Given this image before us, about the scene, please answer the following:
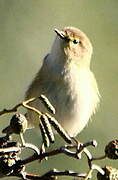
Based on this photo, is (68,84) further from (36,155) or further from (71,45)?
(36,155)

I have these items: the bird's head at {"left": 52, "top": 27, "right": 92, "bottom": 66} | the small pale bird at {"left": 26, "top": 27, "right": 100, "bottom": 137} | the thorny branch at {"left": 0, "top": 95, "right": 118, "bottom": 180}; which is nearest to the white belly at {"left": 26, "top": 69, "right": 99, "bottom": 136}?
the small pale bird at {"left": 26, "top": 27, "right": 100, "bottom": 137}

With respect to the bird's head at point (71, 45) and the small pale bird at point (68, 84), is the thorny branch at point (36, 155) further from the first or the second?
the bird's head at point (71, 45)

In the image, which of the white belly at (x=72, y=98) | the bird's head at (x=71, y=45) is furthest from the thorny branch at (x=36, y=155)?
the bird's head at (x=71, y=45)

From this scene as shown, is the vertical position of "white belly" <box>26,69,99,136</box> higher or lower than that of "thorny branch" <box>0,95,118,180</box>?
higher

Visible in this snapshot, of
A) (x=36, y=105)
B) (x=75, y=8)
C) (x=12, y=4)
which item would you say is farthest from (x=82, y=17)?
(x=36, y=105)

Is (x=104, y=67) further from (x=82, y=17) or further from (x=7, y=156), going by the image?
(x=7, y=156)

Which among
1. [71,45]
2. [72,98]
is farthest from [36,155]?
[71,45]

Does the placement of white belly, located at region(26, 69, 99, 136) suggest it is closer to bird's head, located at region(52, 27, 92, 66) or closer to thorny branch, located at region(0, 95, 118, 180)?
bird's head, located at region(52, 27, 92, 66)

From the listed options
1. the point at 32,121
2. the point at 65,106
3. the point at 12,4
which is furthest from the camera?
the point at 12,4
